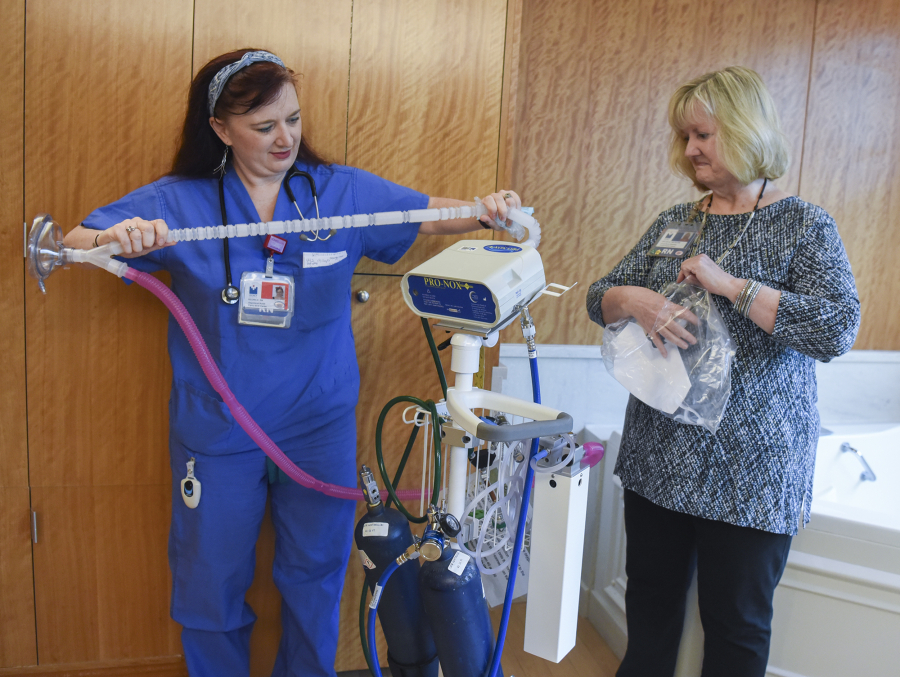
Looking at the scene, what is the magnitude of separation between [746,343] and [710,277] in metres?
0.16

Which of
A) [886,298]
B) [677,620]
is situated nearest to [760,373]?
[677,620]

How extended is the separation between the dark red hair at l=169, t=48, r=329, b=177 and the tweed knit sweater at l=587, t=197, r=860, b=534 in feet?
3.11

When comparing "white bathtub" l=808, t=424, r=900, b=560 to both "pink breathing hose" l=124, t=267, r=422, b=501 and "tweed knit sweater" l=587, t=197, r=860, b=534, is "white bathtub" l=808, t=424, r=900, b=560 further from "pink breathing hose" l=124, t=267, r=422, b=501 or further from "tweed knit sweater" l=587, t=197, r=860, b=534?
"pink breathing hose" l=124, t=267, r=422, b=501

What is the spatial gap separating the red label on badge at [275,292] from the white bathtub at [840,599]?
1.31m

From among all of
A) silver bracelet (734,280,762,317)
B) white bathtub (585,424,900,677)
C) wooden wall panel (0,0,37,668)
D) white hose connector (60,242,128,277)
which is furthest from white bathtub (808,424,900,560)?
wooden wall panel (0,0,37,668)

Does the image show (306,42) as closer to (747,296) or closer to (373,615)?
(747,296)

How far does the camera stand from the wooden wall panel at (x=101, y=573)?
1.64 metres

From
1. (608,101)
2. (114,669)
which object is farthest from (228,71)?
(114,669)

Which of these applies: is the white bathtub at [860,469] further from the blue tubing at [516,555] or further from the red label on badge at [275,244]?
the red label on badge at [275,244]

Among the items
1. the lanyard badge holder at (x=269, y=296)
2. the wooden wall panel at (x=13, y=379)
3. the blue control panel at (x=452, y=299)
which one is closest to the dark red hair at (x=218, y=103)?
the lanyard badge holder at (x=269, y=296)

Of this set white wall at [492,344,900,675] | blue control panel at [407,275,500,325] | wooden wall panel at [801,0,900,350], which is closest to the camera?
blue control panel at [407,275,500,325]

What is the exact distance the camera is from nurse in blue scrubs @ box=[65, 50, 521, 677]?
1384 mm

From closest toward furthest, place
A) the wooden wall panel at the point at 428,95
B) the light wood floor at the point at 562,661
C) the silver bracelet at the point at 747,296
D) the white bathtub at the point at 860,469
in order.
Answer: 1. the silver bracelet at the point at 747,296
2. the wooden wall panel at the point at 428,95
3. the light wood floor at the point at 562,661
4. the white bathtub at the point at 860,469

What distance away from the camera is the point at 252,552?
157cm
